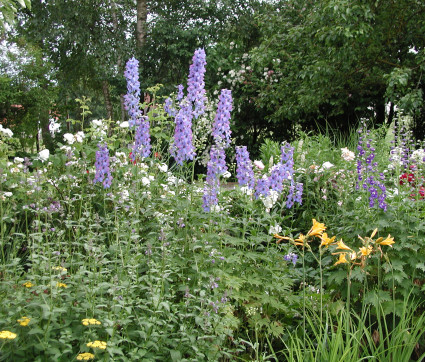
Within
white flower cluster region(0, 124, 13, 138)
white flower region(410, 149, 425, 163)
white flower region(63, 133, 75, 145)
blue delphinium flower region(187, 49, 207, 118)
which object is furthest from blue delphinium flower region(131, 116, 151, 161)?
white flower cluster region(0, 124, 13, 138)

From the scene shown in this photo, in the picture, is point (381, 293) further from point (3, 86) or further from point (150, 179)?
point (3, 86)

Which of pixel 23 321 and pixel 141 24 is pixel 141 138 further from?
pixel 141 24

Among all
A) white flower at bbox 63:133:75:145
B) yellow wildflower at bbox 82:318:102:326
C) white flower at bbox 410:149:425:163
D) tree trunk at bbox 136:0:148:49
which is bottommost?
yellow wildflower at bbox 82:318:102:326

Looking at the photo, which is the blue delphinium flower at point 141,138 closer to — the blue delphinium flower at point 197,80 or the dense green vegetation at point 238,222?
the dense green vegetation at point 238,222

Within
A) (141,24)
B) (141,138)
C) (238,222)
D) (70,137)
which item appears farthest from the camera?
(141,24)

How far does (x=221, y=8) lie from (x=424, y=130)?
7444mm

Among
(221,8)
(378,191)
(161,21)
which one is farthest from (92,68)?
(378,191)

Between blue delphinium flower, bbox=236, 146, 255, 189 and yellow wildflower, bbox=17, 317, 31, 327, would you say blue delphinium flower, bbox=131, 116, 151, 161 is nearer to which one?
blue delphinium flower, bbox=236, 146, 255, 189

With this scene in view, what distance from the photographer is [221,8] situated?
14.4 meters

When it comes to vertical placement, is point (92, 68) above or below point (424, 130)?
above

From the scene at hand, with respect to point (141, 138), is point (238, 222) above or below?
below

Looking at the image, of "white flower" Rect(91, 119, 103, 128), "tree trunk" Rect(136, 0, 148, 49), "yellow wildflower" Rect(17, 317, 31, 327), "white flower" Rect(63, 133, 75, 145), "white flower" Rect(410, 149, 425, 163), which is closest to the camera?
"yellow wildflower" Rect(17, 317, 31, 327)

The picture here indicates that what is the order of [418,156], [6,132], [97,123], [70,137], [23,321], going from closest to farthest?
[23,321] < [418,156] < [70,137] < [97,123] < [6,132]

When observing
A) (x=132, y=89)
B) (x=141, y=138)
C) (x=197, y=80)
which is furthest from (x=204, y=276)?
(x=132, y=89)
